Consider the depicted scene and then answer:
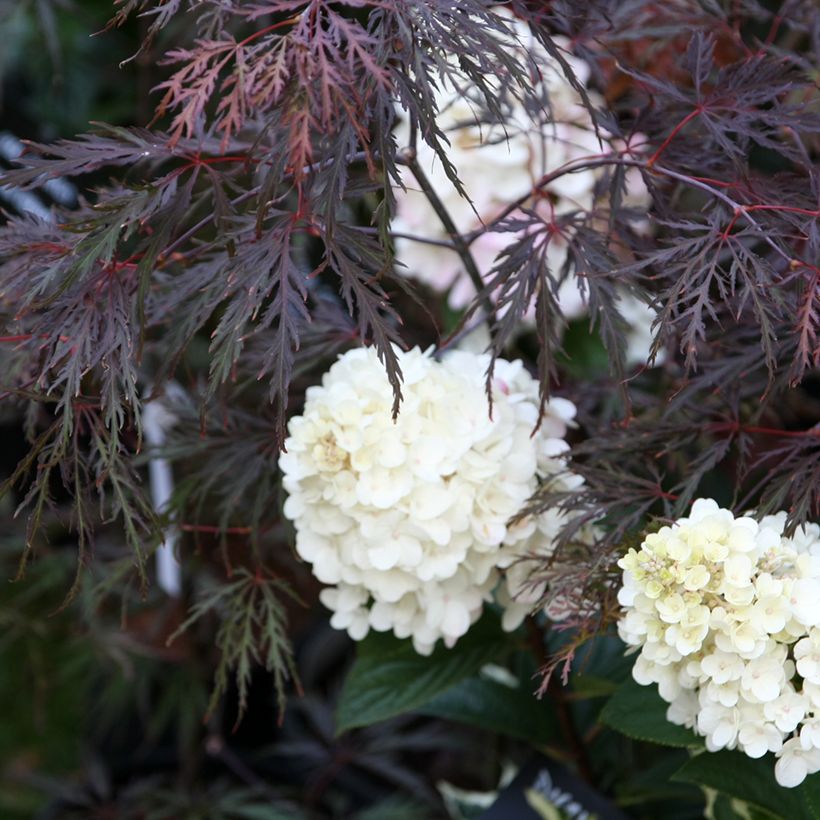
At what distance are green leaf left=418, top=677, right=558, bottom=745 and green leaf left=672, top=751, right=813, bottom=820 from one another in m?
0.25

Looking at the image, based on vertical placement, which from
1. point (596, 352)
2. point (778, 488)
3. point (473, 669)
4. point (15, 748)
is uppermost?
point (778, 488)

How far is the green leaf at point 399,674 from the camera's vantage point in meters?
0.81

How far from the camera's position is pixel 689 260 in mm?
587

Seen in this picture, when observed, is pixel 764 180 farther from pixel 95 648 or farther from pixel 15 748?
pixel 15 748

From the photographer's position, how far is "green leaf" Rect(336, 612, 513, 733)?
813 millimetres

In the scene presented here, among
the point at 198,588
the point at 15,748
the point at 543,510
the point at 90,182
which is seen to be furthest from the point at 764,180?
the point at 15,748

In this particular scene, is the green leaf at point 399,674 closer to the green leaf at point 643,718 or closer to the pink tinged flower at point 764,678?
the green leaf at point 643,718

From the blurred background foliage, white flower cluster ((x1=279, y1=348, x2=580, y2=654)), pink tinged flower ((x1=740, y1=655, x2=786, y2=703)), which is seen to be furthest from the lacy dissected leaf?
pink tinged flower ((x1=740, y1=655, x2=786, y2=703))

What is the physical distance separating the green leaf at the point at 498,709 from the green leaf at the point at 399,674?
0.24ft

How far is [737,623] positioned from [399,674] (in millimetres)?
344

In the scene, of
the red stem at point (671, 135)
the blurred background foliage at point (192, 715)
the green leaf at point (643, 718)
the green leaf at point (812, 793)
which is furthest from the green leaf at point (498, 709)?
the red stem at point (671, 135)

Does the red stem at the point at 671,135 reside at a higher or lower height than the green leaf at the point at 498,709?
higher

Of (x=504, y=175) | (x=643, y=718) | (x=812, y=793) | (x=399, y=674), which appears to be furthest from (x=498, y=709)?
(x=504, y=175)

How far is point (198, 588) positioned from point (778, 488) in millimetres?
782
